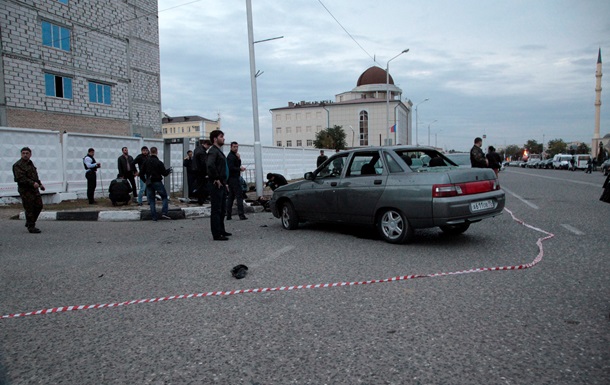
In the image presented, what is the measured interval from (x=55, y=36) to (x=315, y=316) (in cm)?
3006

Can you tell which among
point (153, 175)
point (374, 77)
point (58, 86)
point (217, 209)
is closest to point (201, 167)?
point (153, 175)

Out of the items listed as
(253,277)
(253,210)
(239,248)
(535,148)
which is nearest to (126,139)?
(253,210)

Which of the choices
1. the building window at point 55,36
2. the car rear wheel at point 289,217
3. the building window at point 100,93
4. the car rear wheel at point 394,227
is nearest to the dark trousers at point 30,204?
the car rear wheel at point 289,217

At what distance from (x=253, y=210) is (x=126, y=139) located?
21.9 feet

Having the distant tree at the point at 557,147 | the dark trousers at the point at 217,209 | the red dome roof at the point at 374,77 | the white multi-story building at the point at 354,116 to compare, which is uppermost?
the red dome roof at the point at 374,77

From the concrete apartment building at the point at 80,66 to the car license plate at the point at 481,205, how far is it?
26.1 metres

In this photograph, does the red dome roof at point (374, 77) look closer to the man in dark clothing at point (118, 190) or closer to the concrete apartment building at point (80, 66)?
the concrete apartment building at point (80, 66)

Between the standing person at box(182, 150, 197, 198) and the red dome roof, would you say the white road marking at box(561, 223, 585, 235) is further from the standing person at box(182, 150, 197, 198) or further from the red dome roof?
the red dome roof

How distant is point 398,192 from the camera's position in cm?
671

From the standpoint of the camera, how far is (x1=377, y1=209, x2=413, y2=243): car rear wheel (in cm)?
668

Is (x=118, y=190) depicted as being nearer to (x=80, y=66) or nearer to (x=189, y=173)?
(x=189, y=173)

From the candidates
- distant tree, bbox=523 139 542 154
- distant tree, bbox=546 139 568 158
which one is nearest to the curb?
distant tree, bbox=546 139 568 158

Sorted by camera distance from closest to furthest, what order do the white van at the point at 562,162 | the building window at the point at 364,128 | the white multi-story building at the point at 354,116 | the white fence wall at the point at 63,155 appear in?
the white fence wall at the point at 63,155 → the white van at the point at 562,162 → the white multi-story building at the point at 354,116 → the building window at the point at 364,128

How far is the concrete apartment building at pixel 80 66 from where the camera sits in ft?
80.7
